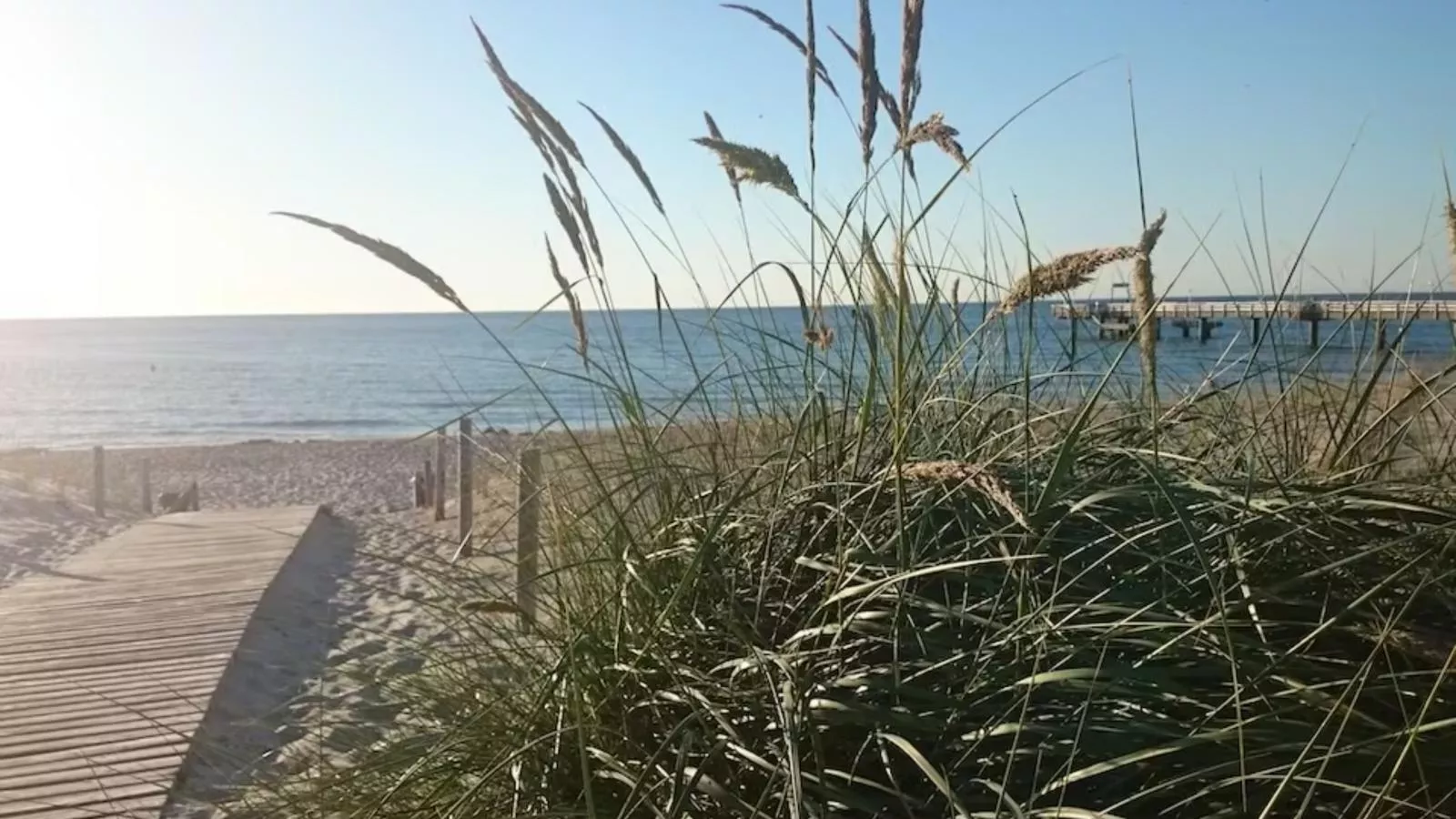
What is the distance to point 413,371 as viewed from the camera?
4619cm

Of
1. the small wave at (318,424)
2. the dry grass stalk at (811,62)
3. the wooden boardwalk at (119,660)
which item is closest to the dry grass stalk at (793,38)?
the dry grass stalk at (811,62)

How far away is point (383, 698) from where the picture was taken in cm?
205

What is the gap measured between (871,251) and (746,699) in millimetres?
645

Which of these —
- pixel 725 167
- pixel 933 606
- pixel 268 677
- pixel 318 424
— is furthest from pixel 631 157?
pixel 318 424

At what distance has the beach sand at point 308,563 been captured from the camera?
2037 millimetres

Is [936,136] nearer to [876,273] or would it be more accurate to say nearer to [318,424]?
[876,273]

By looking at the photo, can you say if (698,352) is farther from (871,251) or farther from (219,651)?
(219,651)

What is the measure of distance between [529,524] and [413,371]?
45705mm

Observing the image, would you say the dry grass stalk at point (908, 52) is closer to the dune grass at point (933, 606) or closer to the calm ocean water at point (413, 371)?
the dune grass at point (933, 606)

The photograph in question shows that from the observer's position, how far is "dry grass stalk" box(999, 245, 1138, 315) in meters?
1.38

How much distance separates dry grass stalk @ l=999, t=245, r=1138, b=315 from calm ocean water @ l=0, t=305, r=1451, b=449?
25 cm

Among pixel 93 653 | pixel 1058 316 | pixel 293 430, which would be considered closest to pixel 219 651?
pixel 93 653

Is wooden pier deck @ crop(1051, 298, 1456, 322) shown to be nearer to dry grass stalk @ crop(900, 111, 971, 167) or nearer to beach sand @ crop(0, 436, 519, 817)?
dry grass stalk @ crop(900, 111, 971, 167)

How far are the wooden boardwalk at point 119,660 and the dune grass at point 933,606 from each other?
0.65 m
